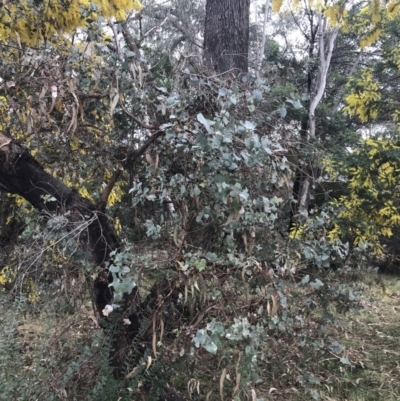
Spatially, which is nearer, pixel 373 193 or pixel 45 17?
pixel 45 17

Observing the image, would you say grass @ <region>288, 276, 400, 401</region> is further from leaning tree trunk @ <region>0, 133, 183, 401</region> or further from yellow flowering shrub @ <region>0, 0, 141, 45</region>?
yellow flowering shrub @ <region>0, 0, 141, 45</region>

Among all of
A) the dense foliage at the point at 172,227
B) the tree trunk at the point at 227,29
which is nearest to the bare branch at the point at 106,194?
the dense foliage at the point at 172,227

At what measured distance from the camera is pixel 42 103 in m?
2.03

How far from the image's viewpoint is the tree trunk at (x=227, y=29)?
3.75 meters

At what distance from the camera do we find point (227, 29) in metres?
3.78

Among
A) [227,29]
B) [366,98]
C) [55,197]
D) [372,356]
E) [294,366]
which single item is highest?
[227,29]

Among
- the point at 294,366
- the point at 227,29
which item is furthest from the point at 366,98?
the point at 294,366

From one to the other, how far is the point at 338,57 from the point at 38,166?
14593 mm

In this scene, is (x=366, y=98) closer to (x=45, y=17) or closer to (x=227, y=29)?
(x=227, y=29)

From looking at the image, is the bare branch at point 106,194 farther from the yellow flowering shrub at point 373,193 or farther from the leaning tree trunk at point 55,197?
the yellow flowering shrub at point 373,193

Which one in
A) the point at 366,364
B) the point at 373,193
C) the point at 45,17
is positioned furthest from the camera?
the point at 373,193

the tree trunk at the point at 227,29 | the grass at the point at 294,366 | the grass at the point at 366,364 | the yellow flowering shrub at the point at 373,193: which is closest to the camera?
the grass at the point at 294,366

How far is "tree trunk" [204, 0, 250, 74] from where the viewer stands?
3750 mm

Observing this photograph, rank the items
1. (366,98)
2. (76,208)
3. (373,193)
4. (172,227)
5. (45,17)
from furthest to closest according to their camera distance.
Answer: (373,193) < (366,98) < (45,17) < (76,208) < (172,227)
